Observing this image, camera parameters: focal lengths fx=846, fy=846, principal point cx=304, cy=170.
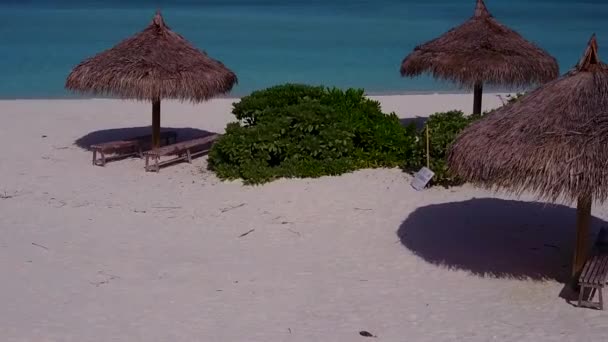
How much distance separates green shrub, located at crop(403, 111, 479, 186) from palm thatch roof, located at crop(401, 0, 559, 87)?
1138 millimetres

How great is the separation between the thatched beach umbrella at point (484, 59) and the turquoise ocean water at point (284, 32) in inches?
396

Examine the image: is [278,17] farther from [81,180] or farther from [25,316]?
[25,316]

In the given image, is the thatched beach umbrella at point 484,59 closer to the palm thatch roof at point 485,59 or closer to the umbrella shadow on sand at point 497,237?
the palm thatch roof at point 485,59

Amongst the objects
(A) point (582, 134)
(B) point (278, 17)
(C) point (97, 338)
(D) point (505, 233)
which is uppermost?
(B) point (278, 17)

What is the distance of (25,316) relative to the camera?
689 cm

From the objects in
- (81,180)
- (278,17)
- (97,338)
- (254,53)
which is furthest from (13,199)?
(278,17)

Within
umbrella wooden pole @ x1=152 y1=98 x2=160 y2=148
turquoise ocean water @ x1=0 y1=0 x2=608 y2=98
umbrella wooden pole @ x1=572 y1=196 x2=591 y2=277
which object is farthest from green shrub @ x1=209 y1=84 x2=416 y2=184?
turquoise ocean water @ x1=0 y1=0 x2=608 y2=98

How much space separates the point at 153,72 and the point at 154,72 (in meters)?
0.01

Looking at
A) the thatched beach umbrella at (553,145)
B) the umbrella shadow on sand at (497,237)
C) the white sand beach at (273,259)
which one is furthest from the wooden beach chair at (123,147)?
the thatched beach umbrella at (553,145)

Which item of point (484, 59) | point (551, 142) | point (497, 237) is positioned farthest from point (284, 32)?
point (551, 142)

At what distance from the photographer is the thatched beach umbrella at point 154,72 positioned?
1172 cm

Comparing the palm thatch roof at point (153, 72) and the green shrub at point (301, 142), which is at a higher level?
the palm thatch roof at point (153, 72)

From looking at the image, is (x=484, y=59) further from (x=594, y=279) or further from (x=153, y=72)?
(x=594, y=279)

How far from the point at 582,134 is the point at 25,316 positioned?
4.76 metres
